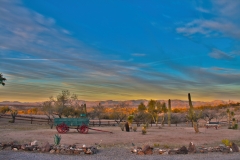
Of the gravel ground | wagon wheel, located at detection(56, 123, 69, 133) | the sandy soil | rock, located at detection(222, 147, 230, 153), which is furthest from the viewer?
wagon wheel, located at detection(56, 123, 69, 133)

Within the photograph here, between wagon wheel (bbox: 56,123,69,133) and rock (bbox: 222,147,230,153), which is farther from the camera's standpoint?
wagon wheel (bbox: 56,123,69,133)

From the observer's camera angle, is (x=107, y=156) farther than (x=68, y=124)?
No

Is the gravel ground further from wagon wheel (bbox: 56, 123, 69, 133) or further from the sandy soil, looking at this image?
wagon wheel (bbox: 56, 123, 69, 133)

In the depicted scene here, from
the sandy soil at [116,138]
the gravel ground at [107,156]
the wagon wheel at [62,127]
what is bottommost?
the gravel ground at [107,156]

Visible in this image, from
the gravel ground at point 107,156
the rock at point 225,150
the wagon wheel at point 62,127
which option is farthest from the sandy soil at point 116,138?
the gravel ground at point 107,156

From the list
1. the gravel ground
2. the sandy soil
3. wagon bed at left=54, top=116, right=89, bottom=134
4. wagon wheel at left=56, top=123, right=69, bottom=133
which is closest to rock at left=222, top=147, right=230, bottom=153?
the gravel ground

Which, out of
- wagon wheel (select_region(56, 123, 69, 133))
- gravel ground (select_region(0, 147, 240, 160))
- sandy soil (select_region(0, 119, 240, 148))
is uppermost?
wagon wheel (select_region(56, 123, 69, 133))

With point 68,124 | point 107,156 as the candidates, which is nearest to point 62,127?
point 68,124

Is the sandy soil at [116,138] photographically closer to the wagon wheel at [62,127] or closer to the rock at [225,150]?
the wagon wheel at [62,127]

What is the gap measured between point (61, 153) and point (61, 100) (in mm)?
36984

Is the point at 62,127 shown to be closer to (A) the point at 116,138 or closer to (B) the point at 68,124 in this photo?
(B) the point at 68,124

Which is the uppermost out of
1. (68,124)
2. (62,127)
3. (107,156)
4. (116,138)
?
(68,124)

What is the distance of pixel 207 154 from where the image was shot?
1495 cm

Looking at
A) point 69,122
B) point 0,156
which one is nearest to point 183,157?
point 0,156
